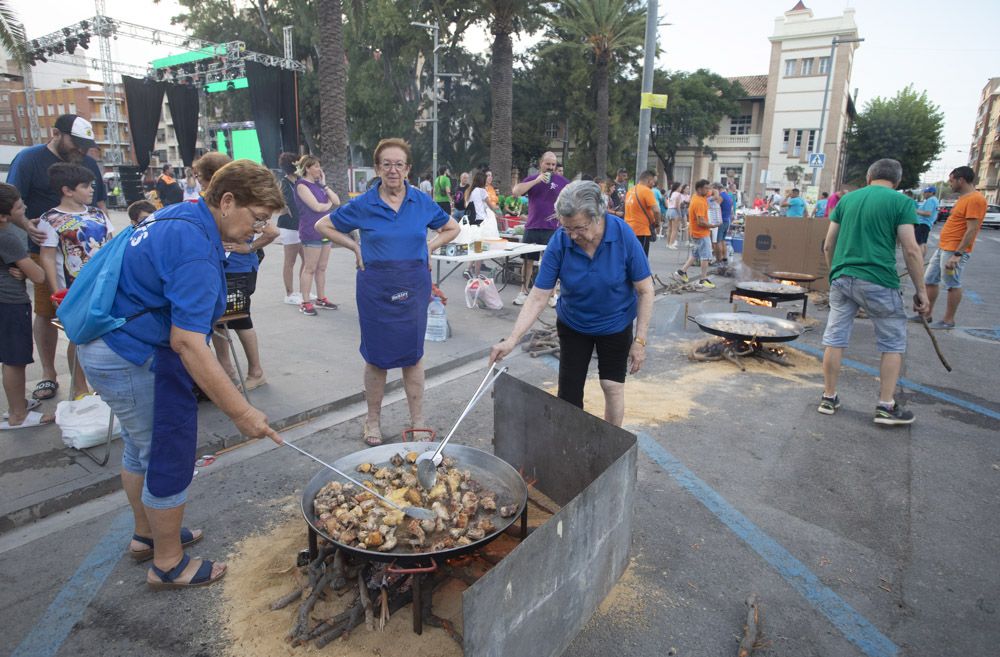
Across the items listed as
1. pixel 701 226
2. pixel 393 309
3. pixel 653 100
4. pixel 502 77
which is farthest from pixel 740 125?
pixel 393 309

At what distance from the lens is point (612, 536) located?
2557mm

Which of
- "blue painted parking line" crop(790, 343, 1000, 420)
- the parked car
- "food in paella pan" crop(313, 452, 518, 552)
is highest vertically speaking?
the parked car

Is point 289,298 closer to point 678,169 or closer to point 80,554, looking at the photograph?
point 80,554

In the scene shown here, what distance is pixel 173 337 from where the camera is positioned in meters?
2.20

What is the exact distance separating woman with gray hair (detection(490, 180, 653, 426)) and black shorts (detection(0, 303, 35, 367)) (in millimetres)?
3282

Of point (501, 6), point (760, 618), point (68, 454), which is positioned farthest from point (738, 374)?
point (501, 6)

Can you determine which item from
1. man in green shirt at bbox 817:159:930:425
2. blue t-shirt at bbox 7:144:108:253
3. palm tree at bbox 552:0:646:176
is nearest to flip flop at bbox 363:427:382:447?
blue t-shirt at bbox 7:144:108:253

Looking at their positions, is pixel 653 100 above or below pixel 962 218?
above

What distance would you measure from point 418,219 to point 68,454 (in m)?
2.74

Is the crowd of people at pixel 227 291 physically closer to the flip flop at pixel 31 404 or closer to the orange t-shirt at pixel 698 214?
the flip flop at pixel 31 404

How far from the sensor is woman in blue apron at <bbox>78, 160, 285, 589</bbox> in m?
2.20

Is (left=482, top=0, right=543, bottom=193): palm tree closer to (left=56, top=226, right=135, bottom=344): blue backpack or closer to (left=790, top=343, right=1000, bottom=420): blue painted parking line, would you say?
(left=790, top=343, right=1000, bottom=420): blue painted parking line

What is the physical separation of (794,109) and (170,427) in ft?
168

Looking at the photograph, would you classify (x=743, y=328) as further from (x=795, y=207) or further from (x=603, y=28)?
(x=603, y=28)
